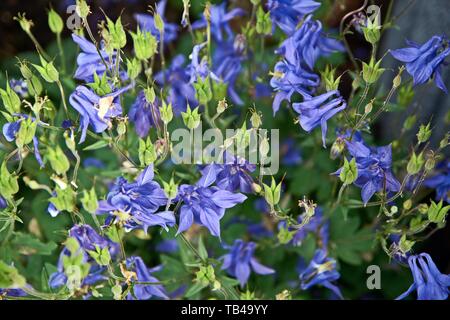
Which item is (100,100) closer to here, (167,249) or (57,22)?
(57,22)

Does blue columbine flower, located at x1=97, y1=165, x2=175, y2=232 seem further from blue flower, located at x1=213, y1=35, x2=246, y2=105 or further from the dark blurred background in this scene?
blue flower, located at x1=213, y1=35, x2=246, y2=105

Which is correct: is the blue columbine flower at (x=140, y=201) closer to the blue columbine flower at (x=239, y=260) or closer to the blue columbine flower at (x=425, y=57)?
the blue columbine flower at (x=239, y=260)

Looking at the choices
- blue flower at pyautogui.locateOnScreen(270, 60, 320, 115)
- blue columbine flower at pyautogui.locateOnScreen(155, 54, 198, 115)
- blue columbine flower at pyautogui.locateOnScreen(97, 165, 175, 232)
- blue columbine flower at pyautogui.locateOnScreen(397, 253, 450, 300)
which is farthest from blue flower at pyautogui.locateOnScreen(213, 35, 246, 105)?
blue columbine flower at pyautogui.locateOnScreen(397, 253, 450, 300)

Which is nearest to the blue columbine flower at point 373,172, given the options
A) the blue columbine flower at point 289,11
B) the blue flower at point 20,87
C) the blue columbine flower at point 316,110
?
the blue columbine flower at point 316,110

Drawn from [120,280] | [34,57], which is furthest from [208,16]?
[34,57]

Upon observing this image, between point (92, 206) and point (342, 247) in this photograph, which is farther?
point (342, 247)

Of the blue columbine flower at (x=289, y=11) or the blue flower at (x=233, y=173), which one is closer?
the blue flower at (x=233, y=173)

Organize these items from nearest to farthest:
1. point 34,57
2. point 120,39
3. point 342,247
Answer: point 120,39 → point 342,247 → point 34,57
